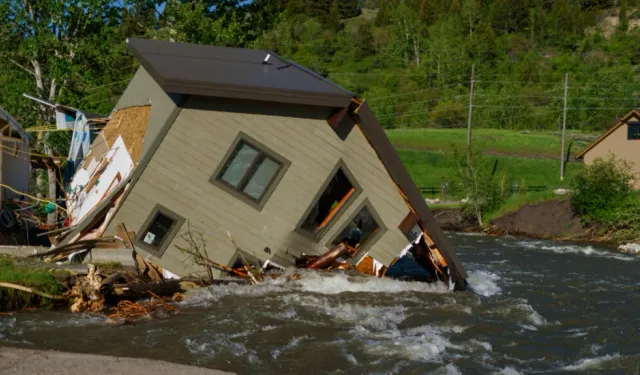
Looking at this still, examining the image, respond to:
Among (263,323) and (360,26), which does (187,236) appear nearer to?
(263,323)

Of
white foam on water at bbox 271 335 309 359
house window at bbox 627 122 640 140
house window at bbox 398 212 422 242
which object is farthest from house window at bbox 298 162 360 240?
house window at bbox 627 122 640 140

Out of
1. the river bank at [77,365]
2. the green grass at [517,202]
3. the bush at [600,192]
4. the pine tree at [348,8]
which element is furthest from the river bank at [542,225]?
the pine tree at [348,8]

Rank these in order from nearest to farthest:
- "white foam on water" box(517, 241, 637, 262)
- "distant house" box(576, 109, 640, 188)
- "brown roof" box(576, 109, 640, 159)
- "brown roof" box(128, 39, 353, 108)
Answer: "brown roof" box(128, 39, 353, 108) < "white foam on water" box(517, 241, 637, 262) < "brown roof" box(576, 109, 640, 159) < "distant house" box(576, 109, 640, 188)

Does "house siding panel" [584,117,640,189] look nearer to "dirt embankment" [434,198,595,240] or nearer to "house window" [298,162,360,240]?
"dirt embankment" [434,198,595,240]

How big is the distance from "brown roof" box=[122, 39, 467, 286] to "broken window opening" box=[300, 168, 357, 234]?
1132mm

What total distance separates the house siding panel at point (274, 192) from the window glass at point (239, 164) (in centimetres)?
28

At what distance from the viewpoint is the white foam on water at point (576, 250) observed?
33.7 m

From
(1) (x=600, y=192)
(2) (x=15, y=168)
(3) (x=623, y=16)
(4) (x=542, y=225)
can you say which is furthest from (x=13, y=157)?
(3) (x=623, y=16)

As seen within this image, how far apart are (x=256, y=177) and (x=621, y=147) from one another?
43.5 metres

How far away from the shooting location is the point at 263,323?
16.2 meters

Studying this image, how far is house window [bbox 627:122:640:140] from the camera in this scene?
56.5 meters

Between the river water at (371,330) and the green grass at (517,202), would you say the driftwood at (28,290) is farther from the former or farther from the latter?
the green grass at (517,202)

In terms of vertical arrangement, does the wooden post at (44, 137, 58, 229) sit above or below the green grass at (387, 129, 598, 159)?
below

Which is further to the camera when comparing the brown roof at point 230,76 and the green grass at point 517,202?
the green grass at point 517,202
